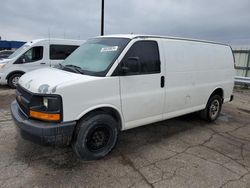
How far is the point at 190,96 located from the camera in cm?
476

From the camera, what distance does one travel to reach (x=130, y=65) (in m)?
3.56

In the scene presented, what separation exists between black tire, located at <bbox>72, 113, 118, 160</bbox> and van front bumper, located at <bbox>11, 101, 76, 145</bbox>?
0.16 m

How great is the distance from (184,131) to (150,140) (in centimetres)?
106

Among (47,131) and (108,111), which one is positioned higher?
(108,111)

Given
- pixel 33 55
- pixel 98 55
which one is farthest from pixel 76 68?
pixel 33 55

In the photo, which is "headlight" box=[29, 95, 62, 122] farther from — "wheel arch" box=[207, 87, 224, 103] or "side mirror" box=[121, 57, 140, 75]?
"wheel arch" box=[207, 87, 224, 103]

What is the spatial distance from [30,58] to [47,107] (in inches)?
293

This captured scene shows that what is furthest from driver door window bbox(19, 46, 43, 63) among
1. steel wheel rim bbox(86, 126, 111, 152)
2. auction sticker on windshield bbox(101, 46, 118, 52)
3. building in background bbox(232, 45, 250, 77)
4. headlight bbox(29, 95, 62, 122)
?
building in background bbox(232, 45, 250, 77)

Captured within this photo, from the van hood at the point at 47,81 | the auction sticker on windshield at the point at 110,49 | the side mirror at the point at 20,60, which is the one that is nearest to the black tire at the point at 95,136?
the van hood at the point at 47,81

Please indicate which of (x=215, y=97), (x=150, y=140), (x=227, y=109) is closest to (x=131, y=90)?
(x=150, y=140)

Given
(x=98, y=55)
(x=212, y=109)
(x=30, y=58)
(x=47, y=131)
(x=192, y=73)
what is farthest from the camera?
(x=30, y=58)

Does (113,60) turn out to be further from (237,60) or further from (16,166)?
(237,60)

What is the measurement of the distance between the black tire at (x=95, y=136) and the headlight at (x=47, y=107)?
414 mm

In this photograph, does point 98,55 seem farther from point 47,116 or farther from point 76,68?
point 47,116
